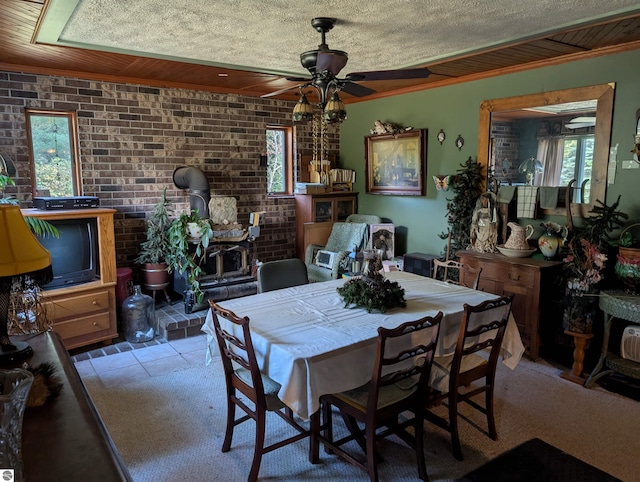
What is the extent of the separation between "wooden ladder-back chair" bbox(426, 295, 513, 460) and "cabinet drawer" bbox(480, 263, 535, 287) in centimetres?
117

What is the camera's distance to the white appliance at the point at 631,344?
10.8 ft

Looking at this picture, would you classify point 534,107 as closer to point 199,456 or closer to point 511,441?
point 511,441

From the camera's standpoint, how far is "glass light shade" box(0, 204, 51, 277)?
5.52 ft

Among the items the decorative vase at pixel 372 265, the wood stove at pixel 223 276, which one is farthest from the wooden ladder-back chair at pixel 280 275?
the wood stove at pixel 223 276

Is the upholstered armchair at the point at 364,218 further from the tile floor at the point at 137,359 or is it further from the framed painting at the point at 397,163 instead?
the tile floor at the point at 137,359

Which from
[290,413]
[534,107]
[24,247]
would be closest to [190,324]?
[290,413]

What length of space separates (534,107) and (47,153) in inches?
182

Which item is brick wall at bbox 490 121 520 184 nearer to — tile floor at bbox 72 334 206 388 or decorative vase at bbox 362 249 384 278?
decorative vase at bbox 362 249 384 278

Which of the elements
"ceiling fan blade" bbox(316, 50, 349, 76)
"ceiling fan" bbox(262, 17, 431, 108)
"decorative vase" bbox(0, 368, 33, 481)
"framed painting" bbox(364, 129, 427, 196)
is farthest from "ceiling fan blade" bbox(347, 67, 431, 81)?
"framed painting" bbox(364, 129, 427, 196)

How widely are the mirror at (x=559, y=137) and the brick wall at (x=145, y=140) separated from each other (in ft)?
8.36

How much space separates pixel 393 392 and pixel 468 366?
0.62m

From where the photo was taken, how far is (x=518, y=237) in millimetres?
4070

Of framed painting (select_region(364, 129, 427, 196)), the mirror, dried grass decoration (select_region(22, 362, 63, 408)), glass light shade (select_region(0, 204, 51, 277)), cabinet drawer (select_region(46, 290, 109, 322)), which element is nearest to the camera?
dried grass decoration (select_region(22, 362, 63, 408))

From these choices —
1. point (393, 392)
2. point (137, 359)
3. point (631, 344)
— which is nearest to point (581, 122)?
point (631, 344)
